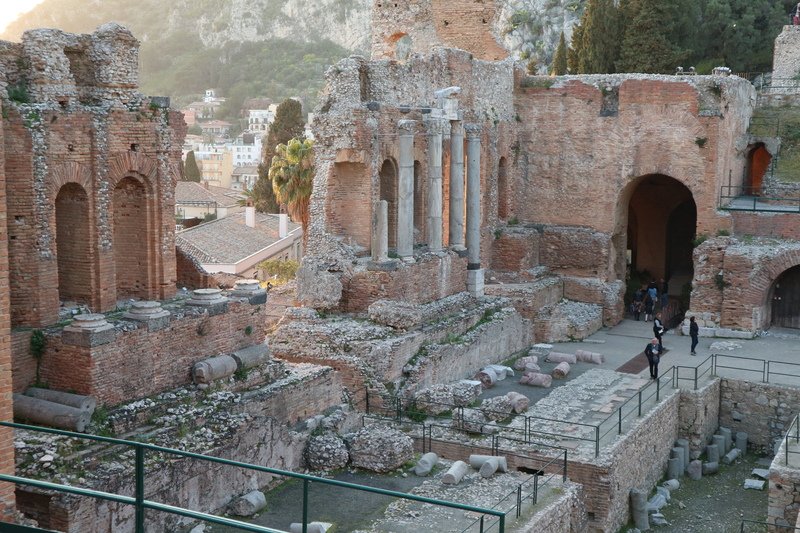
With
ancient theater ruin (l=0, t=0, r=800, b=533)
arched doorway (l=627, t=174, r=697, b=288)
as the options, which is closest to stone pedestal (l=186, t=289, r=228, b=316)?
ancient theater ruin (l=0, t=0, r=800, b=533)

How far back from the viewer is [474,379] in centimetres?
2303

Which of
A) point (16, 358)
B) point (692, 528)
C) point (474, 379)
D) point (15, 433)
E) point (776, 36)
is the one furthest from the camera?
point (776, 36)

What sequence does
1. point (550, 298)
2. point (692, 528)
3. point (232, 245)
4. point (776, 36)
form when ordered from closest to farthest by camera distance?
1. point (692, 528)
2. point (550, 298)
3. point (232, 245)
4. point (776, 36)

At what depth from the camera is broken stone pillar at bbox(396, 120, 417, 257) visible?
23.8 meters

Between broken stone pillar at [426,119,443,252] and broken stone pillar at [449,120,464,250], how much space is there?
46.6 inches

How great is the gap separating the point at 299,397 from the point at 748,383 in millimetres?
10872

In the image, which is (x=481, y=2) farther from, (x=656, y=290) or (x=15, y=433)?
(x=15, y=433)

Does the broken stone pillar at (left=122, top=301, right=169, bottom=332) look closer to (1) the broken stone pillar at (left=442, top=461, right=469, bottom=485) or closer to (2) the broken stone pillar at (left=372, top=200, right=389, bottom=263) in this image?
(1) the broken stone pillar at (left=442, top=461, right=469, bottom=485)

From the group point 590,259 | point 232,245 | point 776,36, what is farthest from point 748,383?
point 776,36

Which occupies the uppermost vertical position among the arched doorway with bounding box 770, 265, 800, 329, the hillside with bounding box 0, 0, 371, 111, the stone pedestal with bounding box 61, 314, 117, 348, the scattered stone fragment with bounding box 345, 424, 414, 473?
the hillside with bounding box 0, 0, 371, 111

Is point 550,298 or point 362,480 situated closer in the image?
point 362,480

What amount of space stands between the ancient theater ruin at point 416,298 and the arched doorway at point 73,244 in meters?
0.06

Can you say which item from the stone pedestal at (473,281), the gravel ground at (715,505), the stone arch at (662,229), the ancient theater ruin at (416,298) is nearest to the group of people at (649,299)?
the ancient theater ruin at (416,298)

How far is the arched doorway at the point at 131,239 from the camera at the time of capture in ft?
57.2
